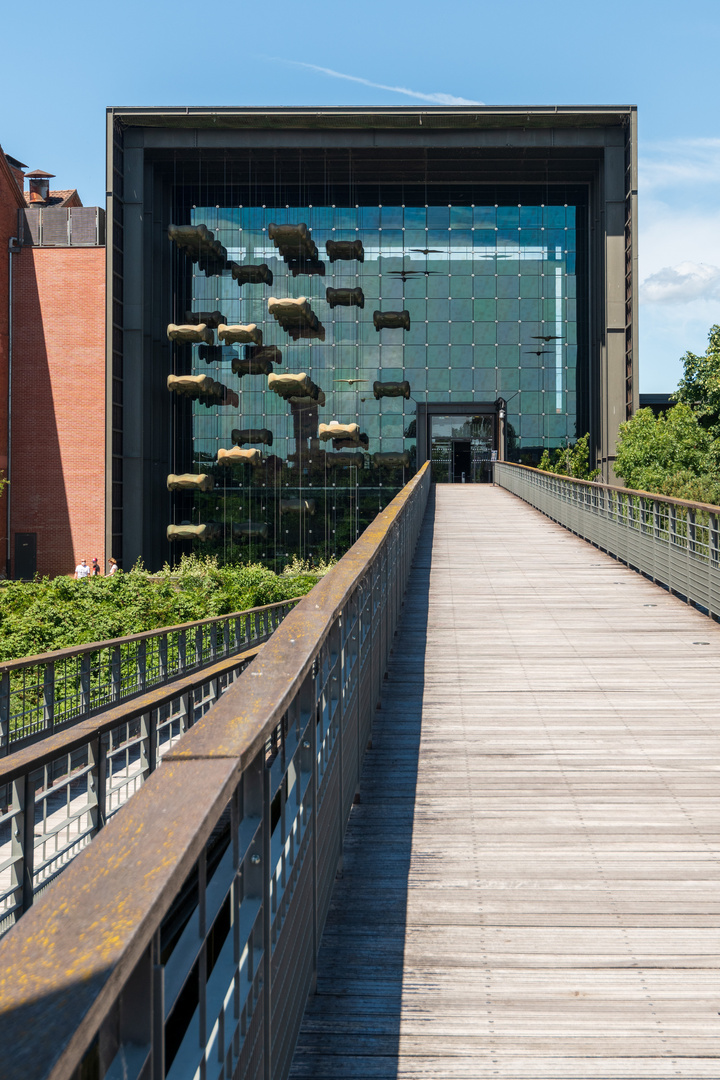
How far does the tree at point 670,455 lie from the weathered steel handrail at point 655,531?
14206mm

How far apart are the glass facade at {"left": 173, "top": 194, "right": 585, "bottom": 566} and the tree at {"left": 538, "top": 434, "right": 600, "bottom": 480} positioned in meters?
0.98

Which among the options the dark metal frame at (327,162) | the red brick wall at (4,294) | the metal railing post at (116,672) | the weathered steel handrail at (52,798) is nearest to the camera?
the weathered steel handrail at (52,798)

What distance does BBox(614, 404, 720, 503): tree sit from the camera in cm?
3678

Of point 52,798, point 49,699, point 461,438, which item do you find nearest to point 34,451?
point 461,438

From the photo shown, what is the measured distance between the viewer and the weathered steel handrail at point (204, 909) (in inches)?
42.6

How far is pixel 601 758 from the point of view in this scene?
20.0 feet

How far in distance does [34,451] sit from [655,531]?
130ft

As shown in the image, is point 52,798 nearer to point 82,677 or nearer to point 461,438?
point 82,677

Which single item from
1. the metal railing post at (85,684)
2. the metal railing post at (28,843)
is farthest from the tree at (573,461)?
the metal railing post at (28,843)

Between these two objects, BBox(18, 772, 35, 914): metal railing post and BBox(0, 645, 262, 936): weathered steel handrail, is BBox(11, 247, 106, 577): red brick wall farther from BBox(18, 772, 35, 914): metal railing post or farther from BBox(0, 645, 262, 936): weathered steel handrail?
BBox(18, 772, 35, 914): metal railing post

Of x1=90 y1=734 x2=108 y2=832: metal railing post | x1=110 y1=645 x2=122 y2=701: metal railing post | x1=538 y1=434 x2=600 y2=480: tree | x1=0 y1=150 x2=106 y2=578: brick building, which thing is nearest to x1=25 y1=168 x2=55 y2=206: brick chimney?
x1=0 y1=150 x2=106 y2=578: brick building

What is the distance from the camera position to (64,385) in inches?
1869

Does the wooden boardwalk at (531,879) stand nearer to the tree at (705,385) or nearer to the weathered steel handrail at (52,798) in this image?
the weathered steel handrail at (52,798)

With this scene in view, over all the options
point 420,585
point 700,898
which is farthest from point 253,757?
point 420,585
